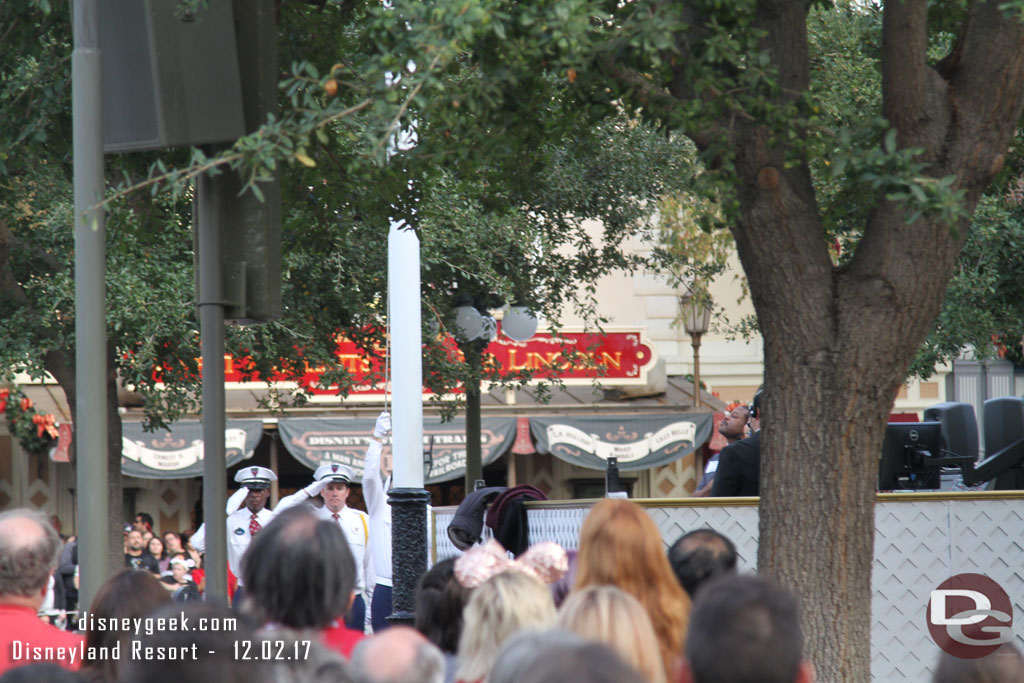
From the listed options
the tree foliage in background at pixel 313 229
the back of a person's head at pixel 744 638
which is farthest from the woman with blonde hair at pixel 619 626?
the tree foliage in background at pixel 313 229

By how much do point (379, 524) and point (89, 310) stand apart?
5748 millimetres

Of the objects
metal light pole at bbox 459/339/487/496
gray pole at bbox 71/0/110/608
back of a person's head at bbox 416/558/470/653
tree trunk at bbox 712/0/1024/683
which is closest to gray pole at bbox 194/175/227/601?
gray pole at bbox 71/0/110/608

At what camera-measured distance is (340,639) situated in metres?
3.56

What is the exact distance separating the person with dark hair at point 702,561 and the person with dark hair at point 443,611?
2.62ft

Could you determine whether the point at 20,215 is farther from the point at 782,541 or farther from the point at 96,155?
the point at 782,541

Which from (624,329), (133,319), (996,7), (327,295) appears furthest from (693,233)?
(996,7)

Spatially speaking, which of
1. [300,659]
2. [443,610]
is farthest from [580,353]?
[300,659]

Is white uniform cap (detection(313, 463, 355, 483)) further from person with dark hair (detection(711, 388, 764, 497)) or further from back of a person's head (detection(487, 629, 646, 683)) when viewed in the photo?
back of a person's head (detection(487, 629, 646, 683))

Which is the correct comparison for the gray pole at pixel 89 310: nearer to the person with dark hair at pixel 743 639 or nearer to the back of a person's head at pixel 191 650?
the back of a person's head at pixel 191 650

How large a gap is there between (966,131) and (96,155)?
3.54m

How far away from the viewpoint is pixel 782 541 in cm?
532

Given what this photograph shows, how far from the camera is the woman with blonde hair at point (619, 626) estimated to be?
10.7 feet

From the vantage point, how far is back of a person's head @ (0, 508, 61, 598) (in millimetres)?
3855

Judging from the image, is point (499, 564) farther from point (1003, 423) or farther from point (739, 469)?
point (1003, 423)
